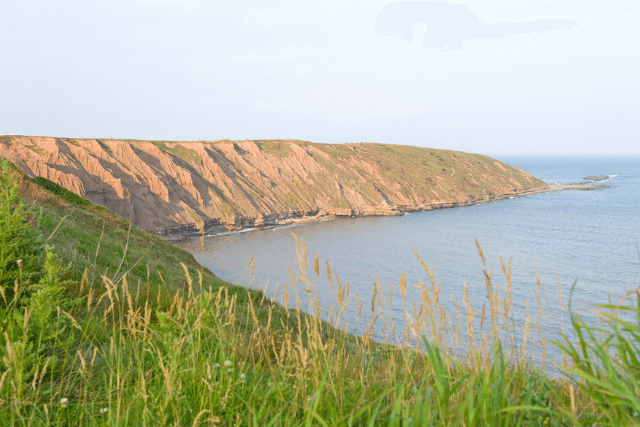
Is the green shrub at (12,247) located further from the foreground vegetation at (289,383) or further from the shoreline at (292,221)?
the shoreline at (292,221)

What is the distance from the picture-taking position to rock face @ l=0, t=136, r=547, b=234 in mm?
55438

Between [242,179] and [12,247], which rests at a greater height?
[242,179]

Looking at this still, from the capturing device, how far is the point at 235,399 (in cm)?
235

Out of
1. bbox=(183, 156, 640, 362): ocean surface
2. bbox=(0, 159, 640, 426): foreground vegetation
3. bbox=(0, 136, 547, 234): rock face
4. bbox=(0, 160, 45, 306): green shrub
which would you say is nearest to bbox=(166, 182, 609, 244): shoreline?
bbox=(0, 136, 547, 234): rock face

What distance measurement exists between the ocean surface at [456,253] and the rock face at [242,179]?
6.37m

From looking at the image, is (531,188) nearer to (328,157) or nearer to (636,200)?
(636,200)

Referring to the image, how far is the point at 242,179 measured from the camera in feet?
253

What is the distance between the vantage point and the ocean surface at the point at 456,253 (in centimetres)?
3388

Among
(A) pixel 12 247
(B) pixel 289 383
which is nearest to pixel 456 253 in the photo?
(B) pixel 289 383

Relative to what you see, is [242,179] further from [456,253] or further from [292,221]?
[456,253]

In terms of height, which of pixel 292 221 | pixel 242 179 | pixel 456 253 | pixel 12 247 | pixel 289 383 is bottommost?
pixel 456 253

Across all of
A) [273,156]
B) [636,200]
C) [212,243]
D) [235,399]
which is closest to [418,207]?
[273,156]

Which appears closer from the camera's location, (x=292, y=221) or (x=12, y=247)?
(x=12, y=247)

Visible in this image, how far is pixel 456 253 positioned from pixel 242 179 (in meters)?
42.5
